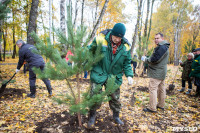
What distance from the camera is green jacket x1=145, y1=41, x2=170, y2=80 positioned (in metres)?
3.03

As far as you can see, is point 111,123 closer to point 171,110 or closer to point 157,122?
point 157,122

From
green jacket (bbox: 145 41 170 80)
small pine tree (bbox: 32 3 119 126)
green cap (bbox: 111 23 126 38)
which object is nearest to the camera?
small pine tree (bbox: 32 3 119 126)

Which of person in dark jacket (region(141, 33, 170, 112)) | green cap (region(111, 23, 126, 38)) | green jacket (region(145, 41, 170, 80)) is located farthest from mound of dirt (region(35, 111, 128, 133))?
green cap (region(111, 23, 126, 38))

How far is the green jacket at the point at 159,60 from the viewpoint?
9.94 ft

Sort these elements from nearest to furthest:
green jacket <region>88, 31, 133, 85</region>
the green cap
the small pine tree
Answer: the small pine tree
the green cap
green jacket <region>88, 31, 133, 85</region>

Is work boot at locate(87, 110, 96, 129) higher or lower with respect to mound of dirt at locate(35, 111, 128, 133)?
higher

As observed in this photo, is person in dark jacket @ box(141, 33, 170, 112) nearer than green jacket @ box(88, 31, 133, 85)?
No

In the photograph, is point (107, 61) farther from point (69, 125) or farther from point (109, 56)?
point (69, 125)

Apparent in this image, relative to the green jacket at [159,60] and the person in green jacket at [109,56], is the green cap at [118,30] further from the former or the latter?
the green jacket at [159,60]

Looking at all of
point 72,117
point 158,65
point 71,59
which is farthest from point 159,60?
point 72,117

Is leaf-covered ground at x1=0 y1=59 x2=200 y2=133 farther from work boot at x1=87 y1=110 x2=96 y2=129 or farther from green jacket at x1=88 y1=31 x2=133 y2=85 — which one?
green jacket at x1=88 y1=31 x2=133 y2=85

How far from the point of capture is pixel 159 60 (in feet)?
10.1

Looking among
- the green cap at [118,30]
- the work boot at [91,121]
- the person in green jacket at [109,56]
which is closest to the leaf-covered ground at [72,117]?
the work boot at [91,121]

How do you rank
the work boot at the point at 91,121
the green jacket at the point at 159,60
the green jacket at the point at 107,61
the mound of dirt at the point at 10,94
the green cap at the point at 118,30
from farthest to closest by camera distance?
the mound of dirt at the point at 10,94 → the green jacket at the point at 159,60 → the work boot at the point at 91,121 → the green jacket at the point at 107,61 → the green cap at the point at 118,30
